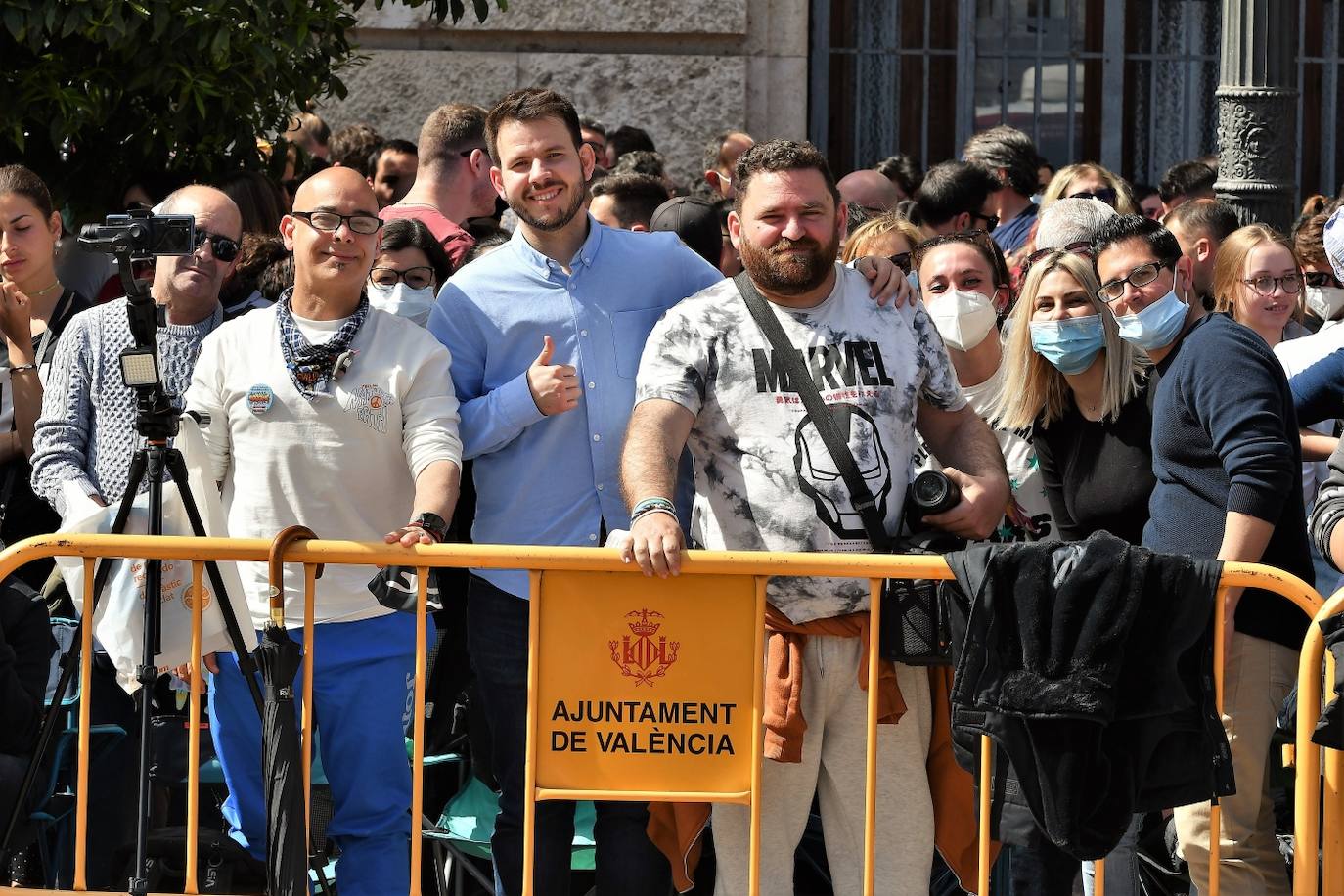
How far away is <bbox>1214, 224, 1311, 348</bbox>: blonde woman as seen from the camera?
5977mm

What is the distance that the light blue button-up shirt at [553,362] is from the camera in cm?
447

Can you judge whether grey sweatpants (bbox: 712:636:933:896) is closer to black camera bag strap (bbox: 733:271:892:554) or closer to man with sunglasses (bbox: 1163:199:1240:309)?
black camera bag strap (bbox: 733:271:892:554)

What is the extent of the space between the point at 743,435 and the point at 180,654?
4.49ft

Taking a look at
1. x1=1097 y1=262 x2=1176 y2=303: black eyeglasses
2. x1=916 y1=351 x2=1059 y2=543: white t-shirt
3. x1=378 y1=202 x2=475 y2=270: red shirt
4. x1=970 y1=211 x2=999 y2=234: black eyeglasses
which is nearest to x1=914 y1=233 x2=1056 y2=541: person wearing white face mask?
x1=916 y1=351 x2=1059 y2=543: white t-shirt

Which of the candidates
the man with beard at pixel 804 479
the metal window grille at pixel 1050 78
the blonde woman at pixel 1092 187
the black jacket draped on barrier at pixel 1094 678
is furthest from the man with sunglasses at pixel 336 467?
the metal window grille at pixel 1050 78

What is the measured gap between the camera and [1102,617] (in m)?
3.73

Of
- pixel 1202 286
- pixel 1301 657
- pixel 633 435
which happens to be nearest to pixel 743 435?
pixel 633 435

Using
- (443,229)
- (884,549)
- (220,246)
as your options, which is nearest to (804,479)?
(884,549)

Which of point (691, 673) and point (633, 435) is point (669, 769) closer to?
point (691, 673)

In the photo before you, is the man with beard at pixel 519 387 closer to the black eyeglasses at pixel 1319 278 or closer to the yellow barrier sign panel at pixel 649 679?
the yellow barrier sign panel at pixel 649 679

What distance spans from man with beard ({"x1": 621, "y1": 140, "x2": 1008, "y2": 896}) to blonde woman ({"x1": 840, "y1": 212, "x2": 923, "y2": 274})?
1791 mm

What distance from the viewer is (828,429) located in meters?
4.17

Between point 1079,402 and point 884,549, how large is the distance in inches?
39.8

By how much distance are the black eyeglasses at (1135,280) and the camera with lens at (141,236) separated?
2309mm
